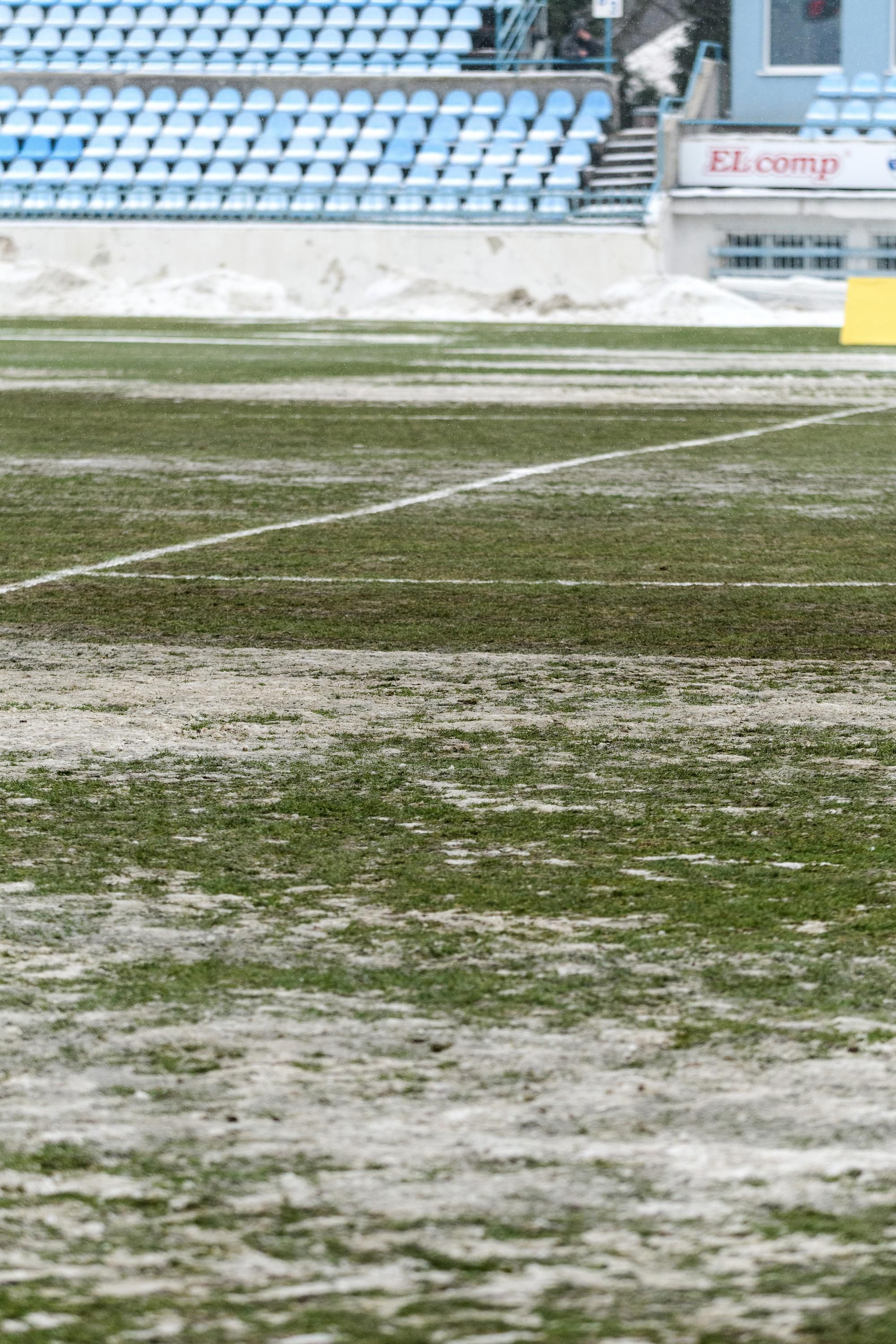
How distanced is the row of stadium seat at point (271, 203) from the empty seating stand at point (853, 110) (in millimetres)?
4050

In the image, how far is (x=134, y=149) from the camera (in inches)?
1316

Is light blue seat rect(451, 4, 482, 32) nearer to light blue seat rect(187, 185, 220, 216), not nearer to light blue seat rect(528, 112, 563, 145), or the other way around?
light blue seat rect(528, 112, 563, 145)

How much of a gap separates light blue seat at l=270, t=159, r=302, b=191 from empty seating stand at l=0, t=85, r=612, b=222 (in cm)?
3

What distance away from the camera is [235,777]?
414 centimetres

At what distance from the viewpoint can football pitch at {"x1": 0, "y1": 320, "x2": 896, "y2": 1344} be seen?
6.62ft

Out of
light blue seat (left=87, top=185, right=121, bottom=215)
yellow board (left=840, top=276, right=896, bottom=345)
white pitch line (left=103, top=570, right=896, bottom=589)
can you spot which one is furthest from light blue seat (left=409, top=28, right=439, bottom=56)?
white pitch line (left=103, top=570, right=896, bottom=589)

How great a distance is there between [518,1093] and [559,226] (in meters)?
28.4

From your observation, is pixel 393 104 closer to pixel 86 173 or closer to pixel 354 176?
pixel 354 176

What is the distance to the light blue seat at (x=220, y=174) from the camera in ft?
106

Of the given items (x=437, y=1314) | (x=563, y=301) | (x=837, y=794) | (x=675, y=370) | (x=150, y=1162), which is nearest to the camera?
(x=437, y=1314)

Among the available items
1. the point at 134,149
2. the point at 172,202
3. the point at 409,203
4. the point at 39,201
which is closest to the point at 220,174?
the point at 172,202

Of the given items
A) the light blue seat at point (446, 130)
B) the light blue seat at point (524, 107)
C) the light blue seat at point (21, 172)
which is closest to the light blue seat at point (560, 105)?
the light blue seat at point (524, 107)

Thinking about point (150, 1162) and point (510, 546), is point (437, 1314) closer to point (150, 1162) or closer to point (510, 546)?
point (150, 1162)

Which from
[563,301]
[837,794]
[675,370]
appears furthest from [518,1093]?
[563,301]
